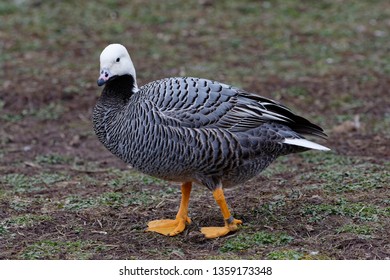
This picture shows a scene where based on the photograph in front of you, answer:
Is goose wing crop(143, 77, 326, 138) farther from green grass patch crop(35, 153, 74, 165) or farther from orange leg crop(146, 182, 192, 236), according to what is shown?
green grass patch crop(35, 153, 74, 165)

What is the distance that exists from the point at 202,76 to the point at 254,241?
5.66 metres

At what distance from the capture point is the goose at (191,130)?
5715 millimetres

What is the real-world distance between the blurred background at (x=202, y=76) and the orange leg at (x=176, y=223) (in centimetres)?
12

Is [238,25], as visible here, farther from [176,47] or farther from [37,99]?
[37,99]

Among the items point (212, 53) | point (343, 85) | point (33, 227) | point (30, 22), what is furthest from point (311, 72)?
point (33, 227)

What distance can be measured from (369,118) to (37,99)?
4.68 meters

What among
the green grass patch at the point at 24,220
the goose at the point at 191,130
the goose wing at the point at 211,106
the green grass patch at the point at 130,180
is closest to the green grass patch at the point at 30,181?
the green grass patch at the point at 130,180

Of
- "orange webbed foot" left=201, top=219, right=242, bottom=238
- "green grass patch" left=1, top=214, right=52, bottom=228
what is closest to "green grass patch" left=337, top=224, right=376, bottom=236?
"orange webbed foot" left=201, top=219, right=242, bottom=238

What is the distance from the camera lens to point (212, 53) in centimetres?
1216

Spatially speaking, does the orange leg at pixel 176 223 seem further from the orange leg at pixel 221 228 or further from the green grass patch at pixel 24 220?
the green grass patch at pixel 24 220

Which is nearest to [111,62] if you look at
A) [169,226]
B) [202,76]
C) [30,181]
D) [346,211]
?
[169,226]

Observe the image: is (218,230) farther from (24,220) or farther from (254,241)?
(24,220)

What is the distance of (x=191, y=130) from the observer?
5.71 m

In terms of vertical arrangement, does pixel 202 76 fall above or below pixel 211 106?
below
